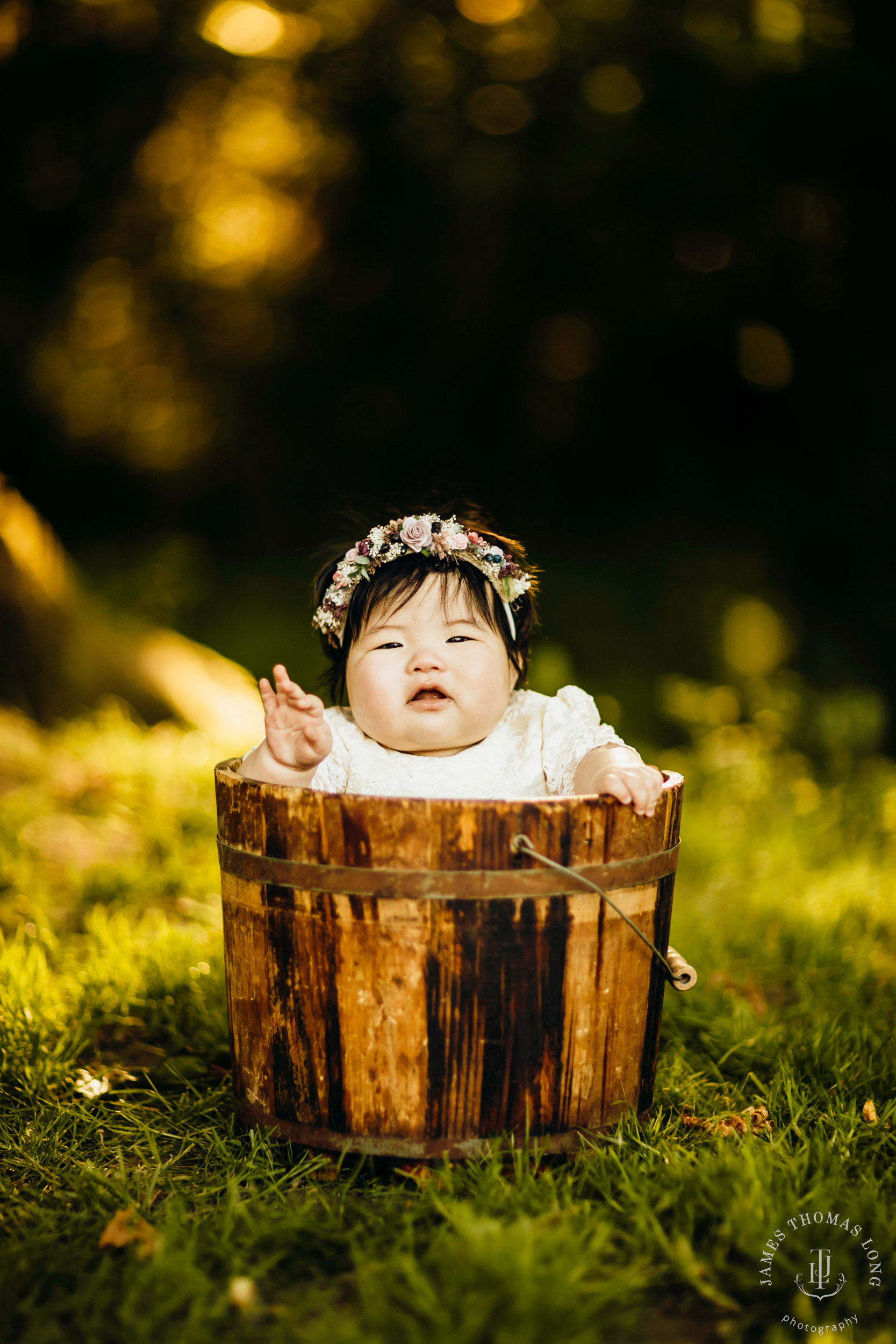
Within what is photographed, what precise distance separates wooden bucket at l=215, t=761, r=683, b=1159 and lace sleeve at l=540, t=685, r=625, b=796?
34 centimetres

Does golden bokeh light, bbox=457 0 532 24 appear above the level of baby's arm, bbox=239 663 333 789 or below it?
above

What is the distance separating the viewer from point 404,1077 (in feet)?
6.34

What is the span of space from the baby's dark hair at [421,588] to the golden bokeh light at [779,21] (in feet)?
11.7

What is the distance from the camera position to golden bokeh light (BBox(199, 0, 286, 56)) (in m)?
4.23

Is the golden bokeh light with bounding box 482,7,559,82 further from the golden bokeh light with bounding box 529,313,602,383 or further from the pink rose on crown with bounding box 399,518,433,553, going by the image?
the pink rose on crown with bounding box 399,518,433,553

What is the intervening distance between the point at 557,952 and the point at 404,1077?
1.21 feet

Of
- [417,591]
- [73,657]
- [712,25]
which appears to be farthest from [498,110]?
[417,591]

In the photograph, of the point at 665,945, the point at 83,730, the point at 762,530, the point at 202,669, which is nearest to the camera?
the point at 665,945

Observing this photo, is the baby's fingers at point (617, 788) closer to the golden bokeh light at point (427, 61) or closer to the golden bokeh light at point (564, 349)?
the golden bokeh light at point (427, 61)

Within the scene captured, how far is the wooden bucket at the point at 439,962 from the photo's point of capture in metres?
1.89

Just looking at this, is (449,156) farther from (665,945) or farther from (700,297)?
(665,945)

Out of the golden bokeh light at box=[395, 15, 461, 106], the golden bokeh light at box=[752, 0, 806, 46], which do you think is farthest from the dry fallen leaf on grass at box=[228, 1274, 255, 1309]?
the golden bokeh light at box=[395, 15, 461, 106]

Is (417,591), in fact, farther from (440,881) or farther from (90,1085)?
(90,1085)

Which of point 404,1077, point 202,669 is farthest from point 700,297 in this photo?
point 404,1077
